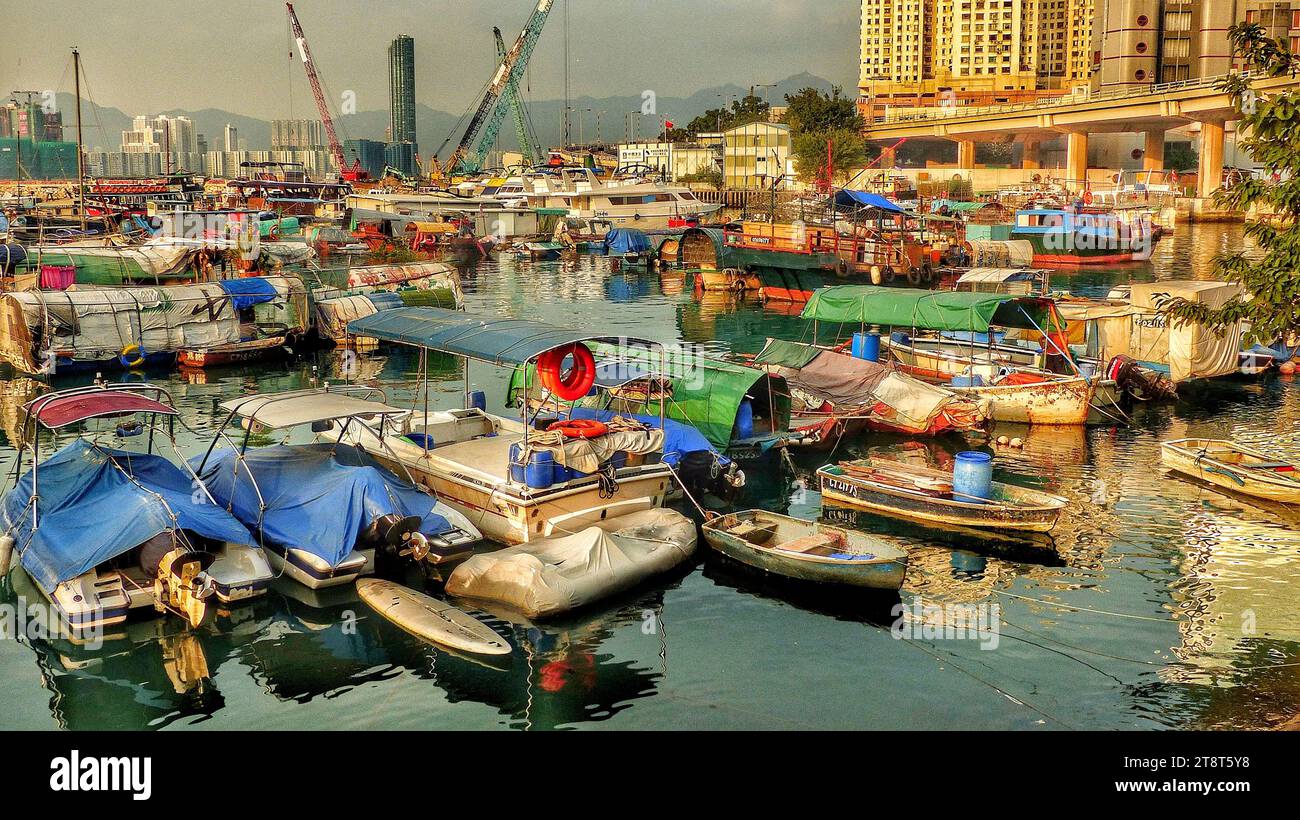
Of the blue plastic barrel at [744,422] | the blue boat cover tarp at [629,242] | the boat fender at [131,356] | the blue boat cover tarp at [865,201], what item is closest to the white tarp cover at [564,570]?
the blue plastic barrel at [744,422]

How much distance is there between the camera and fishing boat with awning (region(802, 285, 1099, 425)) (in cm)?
3078

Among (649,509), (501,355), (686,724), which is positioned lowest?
(686,724)

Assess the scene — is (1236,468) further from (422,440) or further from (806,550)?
(422,440)

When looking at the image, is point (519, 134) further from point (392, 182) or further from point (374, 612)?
point (374, 612)

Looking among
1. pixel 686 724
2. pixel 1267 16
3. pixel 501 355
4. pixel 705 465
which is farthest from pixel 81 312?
pixel 1267 16

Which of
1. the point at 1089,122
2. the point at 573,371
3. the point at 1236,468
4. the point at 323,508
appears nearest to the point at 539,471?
the point at 573,371

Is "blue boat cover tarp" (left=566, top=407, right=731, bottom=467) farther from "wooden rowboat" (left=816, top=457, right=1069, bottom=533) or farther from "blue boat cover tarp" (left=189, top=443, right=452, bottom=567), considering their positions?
"blue boat cover tarp" (left=189, top=443, right=452, bottom=567)

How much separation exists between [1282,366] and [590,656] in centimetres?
2994

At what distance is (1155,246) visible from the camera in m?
83.1

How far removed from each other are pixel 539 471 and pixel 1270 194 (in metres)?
12.2

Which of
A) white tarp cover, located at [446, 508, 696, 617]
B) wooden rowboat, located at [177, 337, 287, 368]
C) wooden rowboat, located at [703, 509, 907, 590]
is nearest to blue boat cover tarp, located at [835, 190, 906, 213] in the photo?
wooden rowboat, located at [177, 337, 287, 368]

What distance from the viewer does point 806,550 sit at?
1930cm

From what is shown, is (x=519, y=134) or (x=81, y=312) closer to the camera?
(x=81, y=312)
